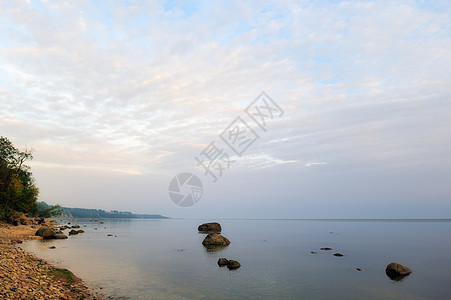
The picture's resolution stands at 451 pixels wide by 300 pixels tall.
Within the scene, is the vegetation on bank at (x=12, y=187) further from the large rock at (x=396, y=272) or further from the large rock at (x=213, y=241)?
the large rock at (x=396, y=272)

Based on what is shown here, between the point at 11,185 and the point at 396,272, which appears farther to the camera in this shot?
→ the point at 11,185

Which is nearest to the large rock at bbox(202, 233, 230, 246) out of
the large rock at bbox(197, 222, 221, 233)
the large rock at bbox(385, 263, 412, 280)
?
the large rock at bbox(385, 263, 412, 280)

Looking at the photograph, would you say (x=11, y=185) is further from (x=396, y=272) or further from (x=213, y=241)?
(x=396, y=272)

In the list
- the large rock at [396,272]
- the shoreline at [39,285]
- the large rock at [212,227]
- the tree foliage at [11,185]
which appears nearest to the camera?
the shoreline at [39,285]

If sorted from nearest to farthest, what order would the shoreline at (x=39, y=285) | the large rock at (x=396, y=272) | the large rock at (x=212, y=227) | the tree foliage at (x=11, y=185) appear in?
the shoreline at (x=39, y=285), the large rock at (x=396, y=272), the tree foliage at (x=11, y=185), the large rock at (x=212, y=227)

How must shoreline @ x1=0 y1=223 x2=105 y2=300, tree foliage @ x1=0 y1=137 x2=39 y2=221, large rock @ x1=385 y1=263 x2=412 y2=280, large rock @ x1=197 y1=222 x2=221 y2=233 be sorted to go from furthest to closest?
large rock @ x1=197 y1=222 x2=221 y2=233, tree foliage @ x1=0 y1=137 x2=39 y2=221, large rock @ x1=385 y1=263 x2=412 y2=280, shoreline @ x1=0 y1=223 x2=105 y2=300

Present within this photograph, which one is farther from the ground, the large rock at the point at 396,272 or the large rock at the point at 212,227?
the large rock at the point at 396,272

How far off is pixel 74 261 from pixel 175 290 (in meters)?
18.7

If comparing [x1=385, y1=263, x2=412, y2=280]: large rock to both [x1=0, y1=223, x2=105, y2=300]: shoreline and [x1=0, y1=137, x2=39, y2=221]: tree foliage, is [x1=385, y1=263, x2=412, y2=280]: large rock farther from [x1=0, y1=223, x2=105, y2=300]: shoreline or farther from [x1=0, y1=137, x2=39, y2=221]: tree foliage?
[x1=0, y1=137, x2=39, y2=221]: tree foliage

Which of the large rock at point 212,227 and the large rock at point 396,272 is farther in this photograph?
the large rock at point 212,227

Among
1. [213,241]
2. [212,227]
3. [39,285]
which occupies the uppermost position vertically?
[39,285]

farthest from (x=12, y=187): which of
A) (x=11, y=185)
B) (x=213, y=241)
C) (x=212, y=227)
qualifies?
(x=212, y=227)

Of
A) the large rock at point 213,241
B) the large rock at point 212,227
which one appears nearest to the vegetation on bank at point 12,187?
the large rock at point 213,241

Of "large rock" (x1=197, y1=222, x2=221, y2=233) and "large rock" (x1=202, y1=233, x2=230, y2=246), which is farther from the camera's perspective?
"large rock" (x1=197, y1=222, x2=221, y2=233)
